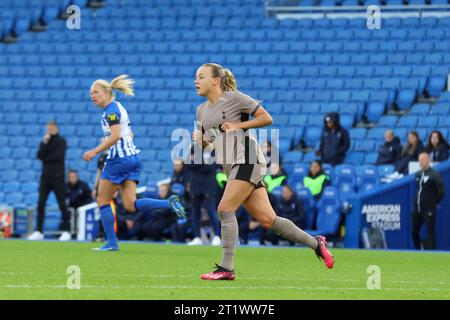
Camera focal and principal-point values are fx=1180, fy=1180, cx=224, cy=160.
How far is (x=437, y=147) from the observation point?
1961 centimetres

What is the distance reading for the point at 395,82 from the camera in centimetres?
2480

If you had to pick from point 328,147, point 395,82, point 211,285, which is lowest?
point 211,285

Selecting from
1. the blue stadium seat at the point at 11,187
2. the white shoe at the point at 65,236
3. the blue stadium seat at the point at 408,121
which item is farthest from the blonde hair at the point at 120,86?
the blue stadium seat at the point at 11,187

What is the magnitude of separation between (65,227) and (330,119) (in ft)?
16.2

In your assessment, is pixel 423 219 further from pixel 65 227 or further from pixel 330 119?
pixel 65 227

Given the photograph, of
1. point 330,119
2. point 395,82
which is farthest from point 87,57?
point 330,119

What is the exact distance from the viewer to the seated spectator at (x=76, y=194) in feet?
71.2

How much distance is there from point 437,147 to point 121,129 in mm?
7158

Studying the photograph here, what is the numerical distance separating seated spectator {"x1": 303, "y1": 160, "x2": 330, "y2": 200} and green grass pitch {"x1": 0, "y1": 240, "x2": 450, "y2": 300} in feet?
11.9

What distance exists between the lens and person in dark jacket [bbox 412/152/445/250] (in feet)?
59.3

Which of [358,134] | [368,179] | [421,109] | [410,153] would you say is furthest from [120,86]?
[421,109]

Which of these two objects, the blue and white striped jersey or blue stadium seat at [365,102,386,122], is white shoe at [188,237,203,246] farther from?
blue stadium seat at [365,102,386,122]

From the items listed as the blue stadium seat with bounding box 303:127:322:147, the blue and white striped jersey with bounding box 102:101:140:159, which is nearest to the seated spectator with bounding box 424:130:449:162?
the blue stadium seat with bounding box 303:127:322:147

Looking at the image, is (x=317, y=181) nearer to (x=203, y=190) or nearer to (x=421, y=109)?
(x=203, y=190)
